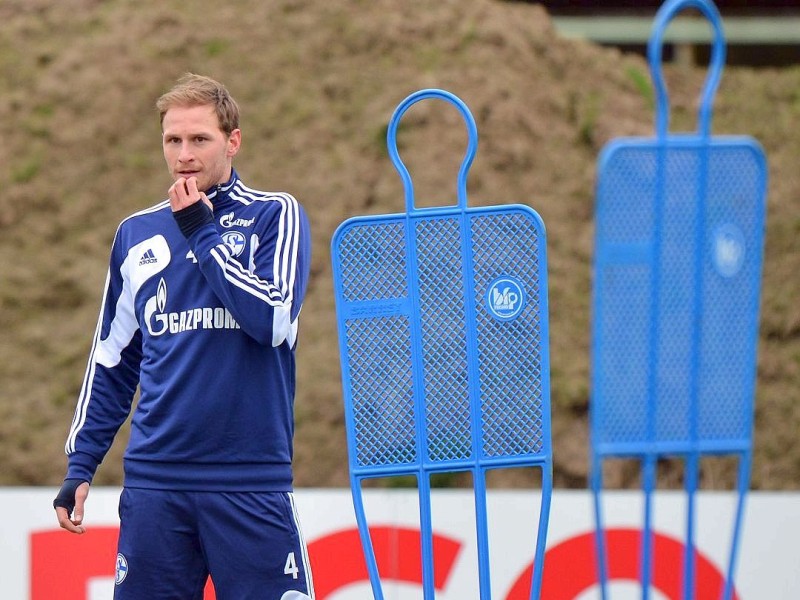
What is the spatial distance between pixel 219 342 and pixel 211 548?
387 mm

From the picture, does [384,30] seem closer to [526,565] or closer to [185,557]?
[526,565]

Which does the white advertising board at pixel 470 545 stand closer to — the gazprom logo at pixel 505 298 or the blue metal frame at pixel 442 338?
the blue metal frame at pixel 442 338

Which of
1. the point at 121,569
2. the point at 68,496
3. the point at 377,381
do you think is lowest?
the point at 121,569

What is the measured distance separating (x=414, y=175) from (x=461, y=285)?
125 inches

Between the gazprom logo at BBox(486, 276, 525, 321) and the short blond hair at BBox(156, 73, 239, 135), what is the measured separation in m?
0.64

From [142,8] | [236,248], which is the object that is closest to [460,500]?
[236,248]

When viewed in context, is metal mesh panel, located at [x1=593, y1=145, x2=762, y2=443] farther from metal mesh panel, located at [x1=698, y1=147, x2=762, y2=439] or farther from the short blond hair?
the short blond hair

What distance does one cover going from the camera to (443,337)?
243cm

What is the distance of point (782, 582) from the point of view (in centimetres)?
348

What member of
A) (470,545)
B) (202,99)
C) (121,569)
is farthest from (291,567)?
(470,545)

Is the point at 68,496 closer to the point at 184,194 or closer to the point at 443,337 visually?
the point at 184,194

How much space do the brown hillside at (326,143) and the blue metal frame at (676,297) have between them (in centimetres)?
314

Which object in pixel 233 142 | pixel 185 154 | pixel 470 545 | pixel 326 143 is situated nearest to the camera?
pixel 185 154

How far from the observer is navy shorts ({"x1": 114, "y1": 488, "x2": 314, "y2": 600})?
84.7 inches
